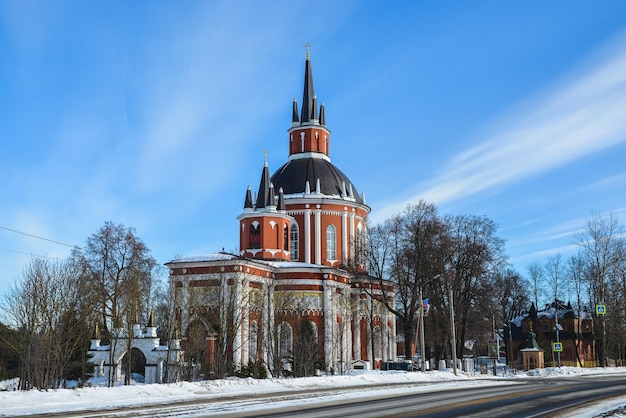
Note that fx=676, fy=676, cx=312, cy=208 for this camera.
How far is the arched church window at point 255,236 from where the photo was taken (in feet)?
195

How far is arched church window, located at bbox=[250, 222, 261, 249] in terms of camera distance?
195ft

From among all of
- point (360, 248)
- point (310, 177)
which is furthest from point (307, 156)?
point (360, 248)

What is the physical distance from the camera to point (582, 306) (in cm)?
7644

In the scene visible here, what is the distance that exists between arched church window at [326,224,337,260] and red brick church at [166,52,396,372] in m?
0.10

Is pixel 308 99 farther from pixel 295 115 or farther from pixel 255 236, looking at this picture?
pixel 255 236


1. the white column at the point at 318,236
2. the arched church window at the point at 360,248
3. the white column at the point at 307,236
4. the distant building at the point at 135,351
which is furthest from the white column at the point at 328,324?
the distant building at the point at 135,351

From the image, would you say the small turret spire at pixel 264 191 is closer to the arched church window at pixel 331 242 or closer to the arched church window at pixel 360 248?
the arched church window at pixel 331 242

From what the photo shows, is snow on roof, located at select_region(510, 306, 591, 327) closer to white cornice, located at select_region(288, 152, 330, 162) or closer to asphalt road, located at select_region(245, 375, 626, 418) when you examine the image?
white cornice, located at select_region(288, 152, 330, 162)

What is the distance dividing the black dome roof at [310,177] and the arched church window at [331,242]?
11.6 ft

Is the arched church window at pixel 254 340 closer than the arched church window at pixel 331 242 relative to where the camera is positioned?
Yes

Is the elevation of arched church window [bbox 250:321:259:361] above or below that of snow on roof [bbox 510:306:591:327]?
below

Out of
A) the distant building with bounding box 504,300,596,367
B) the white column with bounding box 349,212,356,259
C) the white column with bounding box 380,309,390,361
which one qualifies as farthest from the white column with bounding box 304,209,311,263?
the distant building with bounding box 504,300,596,367

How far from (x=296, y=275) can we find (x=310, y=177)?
41.9ft

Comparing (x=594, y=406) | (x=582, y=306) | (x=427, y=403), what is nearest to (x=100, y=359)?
(x=427, y=403)
